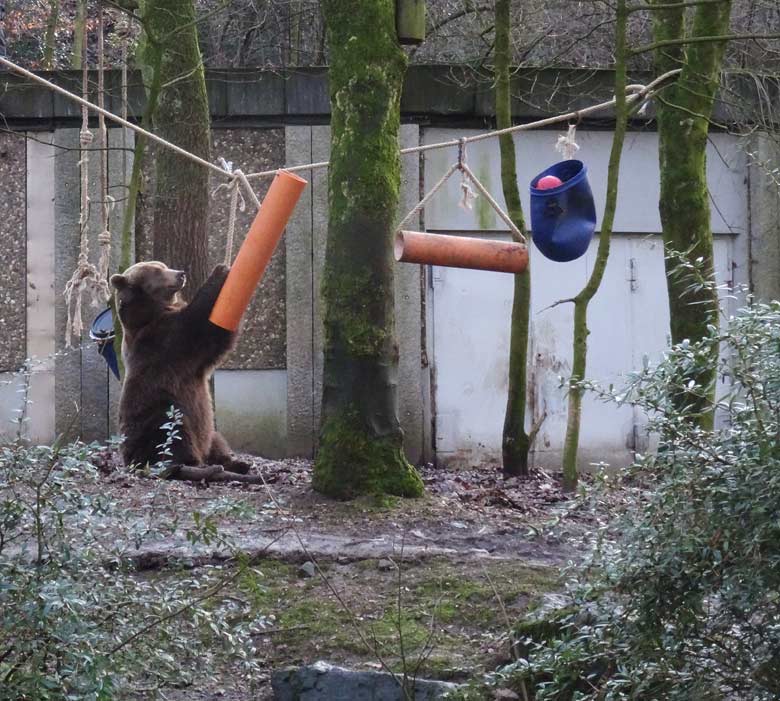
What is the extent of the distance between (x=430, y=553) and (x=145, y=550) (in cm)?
116

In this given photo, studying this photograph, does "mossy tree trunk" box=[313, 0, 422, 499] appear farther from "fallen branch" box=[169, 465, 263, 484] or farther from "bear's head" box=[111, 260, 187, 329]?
"bear's head" box=[111, 260, 187, 329]

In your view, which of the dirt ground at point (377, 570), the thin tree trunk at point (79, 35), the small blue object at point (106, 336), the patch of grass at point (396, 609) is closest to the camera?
the dirt ground at point (377, 570)

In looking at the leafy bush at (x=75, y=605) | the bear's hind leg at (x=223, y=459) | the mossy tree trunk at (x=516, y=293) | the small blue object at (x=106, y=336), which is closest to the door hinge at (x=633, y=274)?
the mossy tree trunk at (x=516, y=293)

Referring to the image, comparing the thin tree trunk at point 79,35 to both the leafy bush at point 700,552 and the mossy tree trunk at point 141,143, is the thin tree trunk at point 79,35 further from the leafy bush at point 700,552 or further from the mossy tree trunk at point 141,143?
the leafy bush at point 700,552

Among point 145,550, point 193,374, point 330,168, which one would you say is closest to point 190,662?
point 145,550

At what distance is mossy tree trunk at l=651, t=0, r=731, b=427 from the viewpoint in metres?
6.17

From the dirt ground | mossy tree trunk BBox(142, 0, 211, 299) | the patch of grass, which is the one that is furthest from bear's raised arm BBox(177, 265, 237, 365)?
the patch of grass

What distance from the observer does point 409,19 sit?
6.11m

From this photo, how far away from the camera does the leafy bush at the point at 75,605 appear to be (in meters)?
2.90

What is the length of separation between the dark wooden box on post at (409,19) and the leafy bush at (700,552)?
3580 mm

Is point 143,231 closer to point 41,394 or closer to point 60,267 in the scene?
point 60,267

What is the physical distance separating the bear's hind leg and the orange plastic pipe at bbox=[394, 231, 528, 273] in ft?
8.09

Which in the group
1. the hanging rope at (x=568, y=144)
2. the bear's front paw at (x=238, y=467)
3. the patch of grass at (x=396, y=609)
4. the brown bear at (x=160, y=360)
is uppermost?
the hanging rope at (x=568, y=144)

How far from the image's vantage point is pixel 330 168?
609 centimetres
